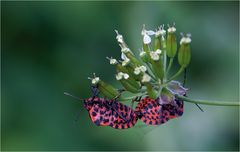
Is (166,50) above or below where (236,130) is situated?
above

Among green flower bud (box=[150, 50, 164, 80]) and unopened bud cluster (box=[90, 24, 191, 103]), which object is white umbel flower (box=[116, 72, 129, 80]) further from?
green flower bud (box=[150, 50, 164, 80])

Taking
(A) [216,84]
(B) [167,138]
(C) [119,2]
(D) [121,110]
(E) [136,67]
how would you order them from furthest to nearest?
1. (C) [119,2]
2. (A) [216,84]
3. (B) [167,138]
4. (D) [121,110]
5. (E) [136,67]

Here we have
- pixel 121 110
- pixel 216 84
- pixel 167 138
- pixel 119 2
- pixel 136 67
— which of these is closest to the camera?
pixel 136 67

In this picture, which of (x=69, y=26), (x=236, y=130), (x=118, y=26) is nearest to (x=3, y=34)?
(x=69, y=26)

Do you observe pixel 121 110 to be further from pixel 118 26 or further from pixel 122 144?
pixel 118 26

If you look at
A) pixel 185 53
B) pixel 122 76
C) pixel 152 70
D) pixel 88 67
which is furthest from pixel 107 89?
pixel 88 67

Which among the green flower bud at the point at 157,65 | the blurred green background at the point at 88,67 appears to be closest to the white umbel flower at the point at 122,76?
the green flower bud at the point at 157,65

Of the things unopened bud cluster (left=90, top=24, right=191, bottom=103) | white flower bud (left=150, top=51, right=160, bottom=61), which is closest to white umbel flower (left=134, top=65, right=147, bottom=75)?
unopened bud cluster (left=90, top=24, right=191, bottom=103)
